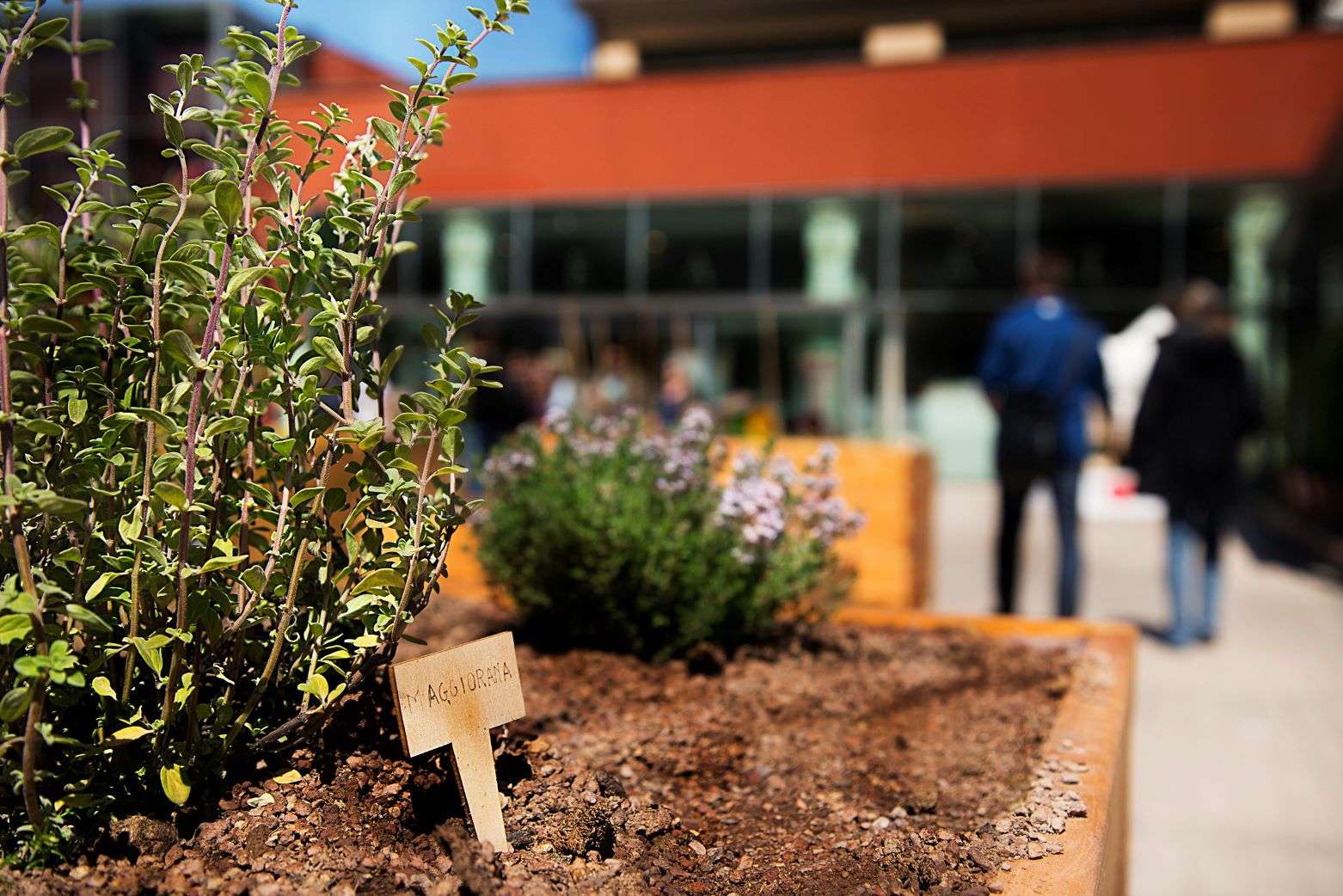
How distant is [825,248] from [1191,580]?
10846mm

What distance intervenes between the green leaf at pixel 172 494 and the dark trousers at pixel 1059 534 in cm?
477

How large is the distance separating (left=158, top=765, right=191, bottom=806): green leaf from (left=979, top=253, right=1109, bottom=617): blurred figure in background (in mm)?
4705

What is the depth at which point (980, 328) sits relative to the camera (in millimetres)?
16578

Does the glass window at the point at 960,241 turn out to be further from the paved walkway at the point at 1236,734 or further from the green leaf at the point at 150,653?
the green leaf at the point at 150,653

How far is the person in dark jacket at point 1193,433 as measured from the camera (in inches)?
263

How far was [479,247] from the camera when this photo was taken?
17.9m

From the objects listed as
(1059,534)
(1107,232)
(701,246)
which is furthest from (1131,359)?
(1059,534)

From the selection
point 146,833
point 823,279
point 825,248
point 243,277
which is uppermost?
point 825,248

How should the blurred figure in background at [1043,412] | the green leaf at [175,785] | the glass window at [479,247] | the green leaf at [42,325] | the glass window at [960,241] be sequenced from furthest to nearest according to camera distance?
the glass window at [479,247]
the glass window at [960,241]
the blurred figure in background at [1043,412]
the green leaf at [175,785]
the green leaf at [42,325]

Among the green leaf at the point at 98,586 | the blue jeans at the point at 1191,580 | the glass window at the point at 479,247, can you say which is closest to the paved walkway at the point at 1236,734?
the blue jeans at the point at 1191,580

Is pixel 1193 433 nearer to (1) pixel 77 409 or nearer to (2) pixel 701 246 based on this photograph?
(1) pixel 77 409

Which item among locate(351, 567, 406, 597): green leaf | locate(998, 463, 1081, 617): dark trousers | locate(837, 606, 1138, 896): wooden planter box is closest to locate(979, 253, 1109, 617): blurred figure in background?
locate(998, 463, 1081, 617): dark trousers

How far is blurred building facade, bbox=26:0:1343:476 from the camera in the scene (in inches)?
607

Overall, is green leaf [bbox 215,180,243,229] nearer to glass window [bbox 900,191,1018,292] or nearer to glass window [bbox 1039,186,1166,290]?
glass window [bbox 1039,186,1166,290]
